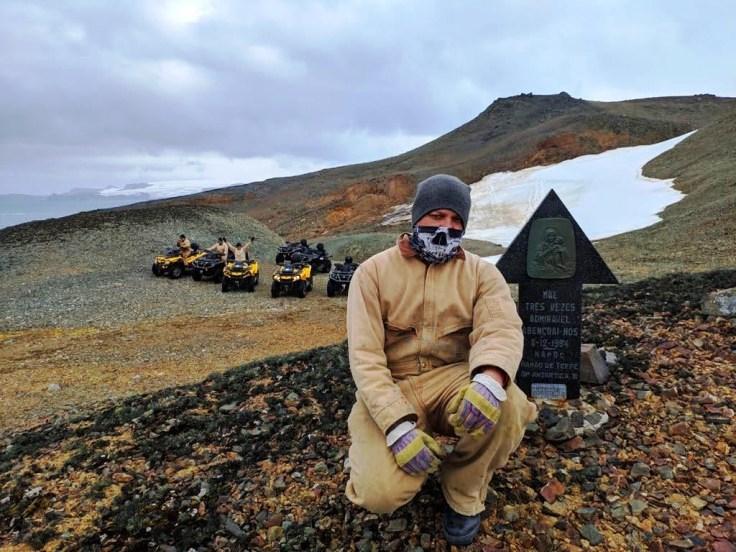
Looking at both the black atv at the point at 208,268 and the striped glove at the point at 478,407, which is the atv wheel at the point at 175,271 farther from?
the striped glove at the point at 478,407

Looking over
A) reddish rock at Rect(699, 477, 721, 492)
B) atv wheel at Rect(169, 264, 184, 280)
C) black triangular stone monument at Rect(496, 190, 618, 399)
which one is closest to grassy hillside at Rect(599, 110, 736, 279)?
black triangular stone monument at Rect(496, 190, 618, 399)

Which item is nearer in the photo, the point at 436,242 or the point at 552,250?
the point at 436,242

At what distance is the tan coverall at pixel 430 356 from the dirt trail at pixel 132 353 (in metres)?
5.77

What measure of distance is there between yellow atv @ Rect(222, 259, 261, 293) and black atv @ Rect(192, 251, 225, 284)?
1.75m

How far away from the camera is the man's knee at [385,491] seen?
2.52m

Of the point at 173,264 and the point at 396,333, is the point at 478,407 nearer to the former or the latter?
the point at 396,333

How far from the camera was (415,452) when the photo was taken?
8.04ft

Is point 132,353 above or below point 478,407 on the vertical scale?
below

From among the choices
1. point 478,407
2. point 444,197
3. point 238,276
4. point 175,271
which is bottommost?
point 238,276

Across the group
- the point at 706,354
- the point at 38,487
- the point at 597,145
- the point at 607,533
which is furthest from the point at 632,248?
the point at 597,145

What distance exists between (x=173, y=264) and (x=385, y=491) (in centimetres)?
1872

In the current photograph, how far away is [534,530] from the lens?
2.89 meters

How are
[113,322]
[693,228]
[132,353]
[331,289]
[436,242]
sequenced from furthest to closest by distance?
[693,228], [331,289], [113,322], [132,353], [436,242]

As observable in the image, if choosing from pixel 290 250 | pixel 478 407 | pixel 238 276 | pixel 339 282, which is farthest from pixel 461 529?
pixel 290 250
